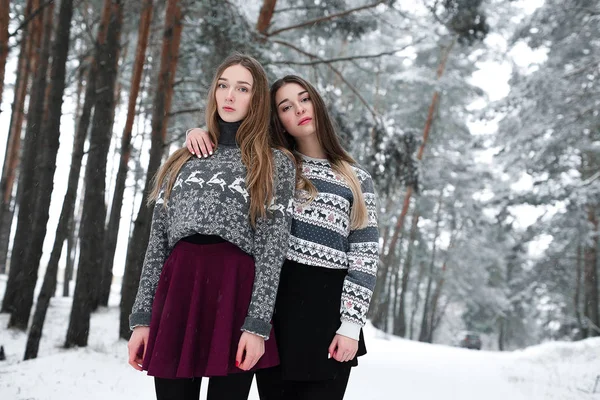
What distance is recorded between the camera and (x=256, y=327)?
83.4 inches

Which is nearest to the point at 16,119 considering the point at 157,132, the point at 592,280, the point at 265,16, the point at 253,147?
the point at 157,132

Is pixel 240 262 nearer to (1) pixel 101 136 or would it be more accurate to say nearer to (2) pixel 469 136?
(1) pixel 101 136

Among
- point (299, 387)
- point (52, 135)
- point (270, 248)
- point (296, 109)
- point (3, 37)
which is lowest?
point (299, 387)

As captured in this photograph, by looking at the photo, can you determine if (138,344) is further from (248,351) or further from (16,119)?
(16,119)

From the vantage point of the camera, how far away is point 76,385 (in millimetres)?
4891

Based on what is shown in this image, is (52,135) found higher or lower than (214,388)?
higher

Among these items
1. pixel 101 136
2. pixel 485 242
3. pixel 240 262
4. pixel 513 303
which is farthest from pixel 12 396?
pixel 485 242

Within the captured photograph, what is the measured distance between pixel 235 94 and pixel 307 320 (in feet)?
3.65

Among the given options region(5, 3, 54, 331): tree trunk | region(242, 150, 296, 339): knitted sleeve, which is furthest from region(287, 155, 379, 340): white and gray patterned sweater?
region(5, 3, 54, 331): tree trunk

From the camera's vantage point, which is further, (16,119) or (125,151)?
(16,119)

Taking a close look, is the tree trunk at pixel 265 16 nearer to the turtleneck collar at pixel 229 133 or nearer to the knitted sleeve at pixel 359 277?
the turtleneck collar at pixel 229 133

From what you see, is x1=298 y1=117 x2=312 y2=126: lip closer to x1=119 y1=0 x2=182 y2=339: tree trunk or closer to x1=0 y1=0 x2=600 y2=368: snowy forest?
x1=0 y1=0 x2=600 y2=368: snowy forest

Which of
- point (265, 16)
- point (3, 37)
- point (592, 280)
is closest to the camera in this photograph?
point (3, 37)

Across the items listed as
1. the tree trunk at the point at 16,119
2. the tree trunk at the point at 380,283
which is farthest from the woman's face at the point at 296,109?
the tree trunk at the point at 380,283
